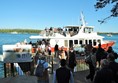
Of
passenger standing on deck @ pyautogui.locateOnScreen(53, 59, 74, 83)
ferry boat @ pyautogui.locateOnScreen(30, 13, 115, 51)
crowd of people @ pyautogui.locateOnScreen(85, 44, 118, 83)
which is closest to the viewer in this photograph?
crowd of people @ pyautogui.locateOnScreen(85, 44, 118, 83)

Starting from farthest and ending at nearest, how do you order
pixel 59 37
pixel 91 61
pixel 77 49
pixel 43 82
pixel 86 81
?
pixel 59 37 → pixel 77 49 → pixel 86 81 → pixel 91 61 → pixel 43 82

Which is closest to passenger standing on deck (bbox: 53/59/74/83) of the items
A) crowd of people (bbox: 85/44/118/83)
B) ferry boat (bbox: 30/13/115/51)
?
crowd of people (bbox: 85/44/118/83)

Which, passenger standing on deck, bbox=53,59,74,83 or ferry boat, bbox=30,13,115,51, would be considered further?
ferry boat, bbox=30,13,115,51

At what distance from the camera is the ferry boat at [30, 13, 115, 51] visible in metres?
43.0

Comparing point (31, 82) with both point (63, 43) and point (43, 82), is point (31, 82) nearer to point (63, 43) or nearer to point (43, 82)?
point (43, 82)

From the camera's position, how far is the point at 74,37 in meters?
42.7

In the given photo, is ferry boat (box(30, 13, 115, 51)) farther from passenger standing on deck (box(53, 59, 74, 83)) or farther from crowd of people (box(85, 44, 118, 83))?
passenger standing on deck (box(53, 59, 74, 83))

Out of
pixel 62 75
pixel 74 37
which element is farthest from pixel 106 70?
pixel 74 37

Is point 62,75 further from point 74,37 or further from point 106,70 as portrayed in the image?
point 74,37

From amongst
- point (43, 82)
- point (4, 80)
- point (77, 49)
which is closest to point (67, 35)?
point (77, 49)

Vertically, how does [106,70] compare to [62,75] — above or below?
above

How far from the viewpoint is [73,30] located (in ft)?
150

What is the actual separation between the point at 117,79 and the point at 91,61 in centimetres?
425

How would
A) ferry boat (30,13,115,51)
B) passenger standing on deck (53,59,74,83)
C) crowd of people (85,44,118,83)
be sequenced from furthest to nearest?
ferry boat (30,13,115,51), passenger standing on deck (53,59,74,83), crowd of people (85,44,118,83)
